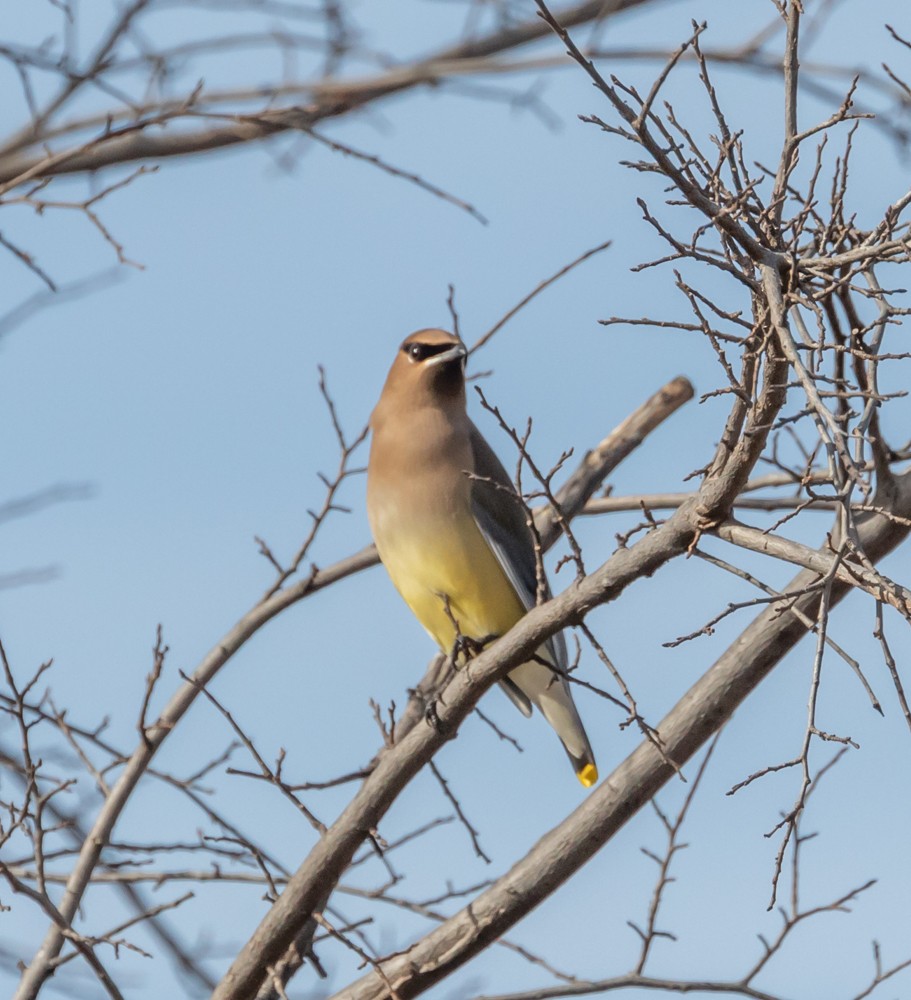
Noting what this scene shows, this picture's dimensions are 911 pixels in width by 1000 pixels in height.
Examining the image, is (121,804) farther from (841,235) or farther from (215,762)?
(841,235)

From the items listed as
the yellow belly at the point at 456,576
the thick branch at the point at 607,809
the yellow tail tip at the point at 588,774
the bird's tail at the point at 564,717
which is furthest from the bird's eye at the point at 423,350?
the thick branch at the point at 607,809

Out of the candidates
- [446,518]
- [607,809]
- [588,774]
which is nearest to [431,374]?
[446,518]

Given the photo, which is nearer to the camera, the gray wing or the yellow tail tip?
the gray wing

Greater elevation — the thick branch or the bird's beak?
the bird's beak

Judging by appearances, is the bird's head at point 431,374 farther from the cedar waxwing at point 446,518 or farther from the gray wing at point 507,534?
the gray wing at point 507,534

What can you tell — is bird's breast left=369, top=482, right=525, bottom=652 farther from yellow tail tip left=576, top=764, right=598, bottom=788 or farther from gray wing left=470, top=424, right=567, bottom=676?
yellow tail tip left=576, top=764, right=598, bottom=788

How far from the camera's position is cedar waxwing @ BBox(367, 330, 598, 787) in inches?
225

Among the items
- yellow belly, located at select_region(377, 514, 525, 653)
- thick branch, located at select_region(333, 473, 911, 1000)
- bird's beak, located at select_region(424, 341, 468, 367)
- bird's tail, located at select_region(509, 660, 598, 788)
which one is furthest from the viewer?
bird's tail, located at select_region(509, 660, 598, 788)

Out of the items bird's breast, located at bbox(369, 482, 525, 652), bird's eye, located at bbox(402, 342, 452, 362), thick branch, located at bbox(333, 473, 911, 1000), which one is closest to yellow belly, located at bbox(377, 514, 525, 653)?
bird's breast, located at bbox(369, 482, 525, 652)

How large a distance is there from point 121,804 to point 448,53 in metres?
4.08

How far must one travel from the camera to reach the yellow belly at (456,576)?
571cm

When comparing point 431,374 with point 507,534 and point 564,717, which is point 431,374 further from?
point 564,717

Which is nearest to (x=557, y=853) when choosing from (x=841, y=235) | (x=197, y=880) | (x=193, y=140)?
(x=197, y=880)

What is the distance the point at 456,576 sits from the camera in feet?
18.7
